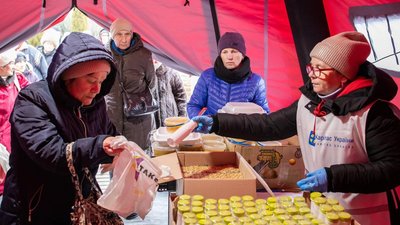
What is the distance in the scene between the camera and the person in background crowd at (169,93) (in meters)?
4.71

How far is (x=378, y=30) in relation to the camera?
3.26 m

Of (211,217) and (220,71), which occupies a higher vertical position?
(220,71)

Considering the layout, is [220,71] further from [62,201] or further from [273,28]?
[62,201]

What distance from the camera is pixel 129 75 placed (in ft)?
13.5

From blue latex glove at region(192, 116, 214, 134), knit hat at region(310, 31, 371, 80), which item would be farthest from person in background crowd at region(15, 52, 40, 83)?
knit hat at region(310, 31, 371, 80)

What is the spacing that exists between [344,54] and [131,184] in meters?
1.07

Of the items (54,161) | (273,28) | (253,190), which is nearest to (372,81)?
(253,190)

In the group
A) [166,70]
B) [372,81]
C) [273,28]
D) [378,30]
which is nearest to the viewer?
[372,81]

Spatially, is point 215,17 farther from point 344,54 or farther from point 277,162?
point 344,54

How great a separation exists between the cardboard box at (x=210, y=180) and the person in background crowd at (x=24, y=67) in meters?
3.33

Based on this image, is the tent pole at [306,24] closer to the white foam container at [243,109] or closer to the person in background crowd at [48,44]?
the white foam container at [243,109]

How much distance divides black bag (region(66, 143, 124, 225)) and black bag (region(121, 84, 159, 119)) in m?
2.28

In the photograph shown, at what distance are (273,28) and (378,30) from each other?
1.35 metres

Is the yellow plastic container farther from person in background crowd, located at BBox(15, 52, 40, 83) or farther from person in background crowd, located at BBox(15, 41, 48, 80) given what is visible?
person in background crowd, located at BBox(15, 41, 48, 80)
